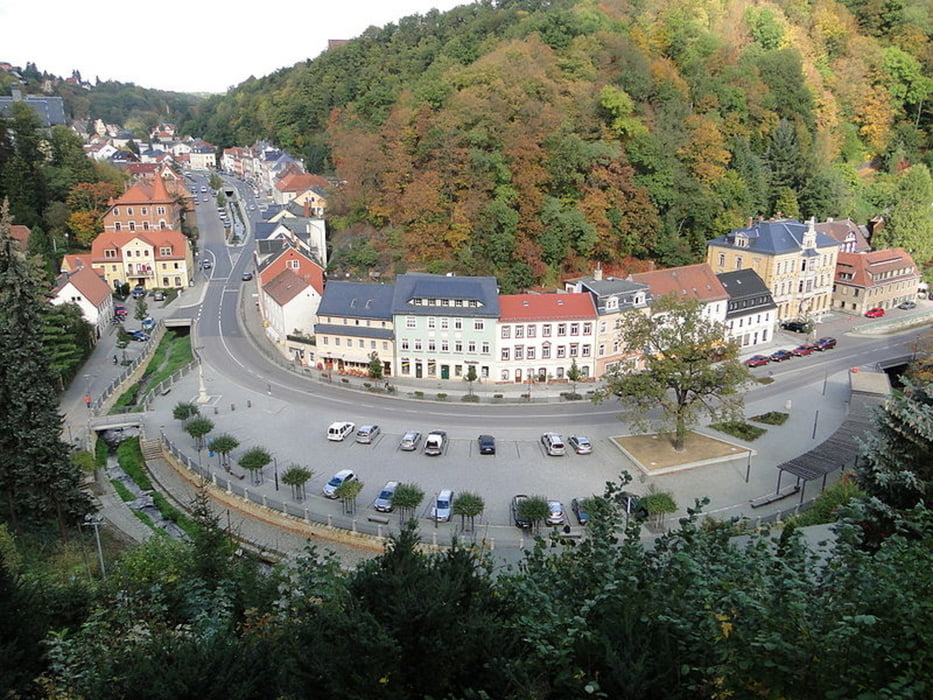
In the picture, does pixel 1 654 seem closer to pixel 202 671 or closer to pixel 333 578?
pixel 202 671

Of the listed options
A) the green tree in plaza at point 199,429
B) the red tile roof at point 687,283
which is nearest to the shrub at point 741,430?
the red tile roof at point 687,283

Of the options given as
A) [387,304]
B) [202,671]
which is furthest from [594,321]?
[202,671]

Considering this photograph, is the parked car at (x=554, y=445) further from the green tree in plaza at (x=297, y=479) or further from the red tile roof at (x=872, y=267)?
the red tile roof at (x=872, y=267)

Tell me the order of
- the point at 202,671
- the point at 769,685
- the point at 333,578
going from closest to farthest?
the point at 769,685, the point at 202,671, the point at 333,578

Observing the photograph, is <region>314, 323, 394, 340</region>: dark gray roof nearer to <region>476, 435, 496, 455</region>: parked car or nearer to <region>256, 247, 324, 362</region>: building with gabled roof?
<region>256, 247, 324, 362</region>: building with gabled roof

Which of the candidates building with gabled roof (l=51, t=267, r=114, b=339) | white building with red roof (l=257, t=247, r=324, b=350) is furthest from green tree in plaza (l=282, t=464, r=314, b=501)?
building with gabled roof (l=51, t=267, r=114, b=339)
